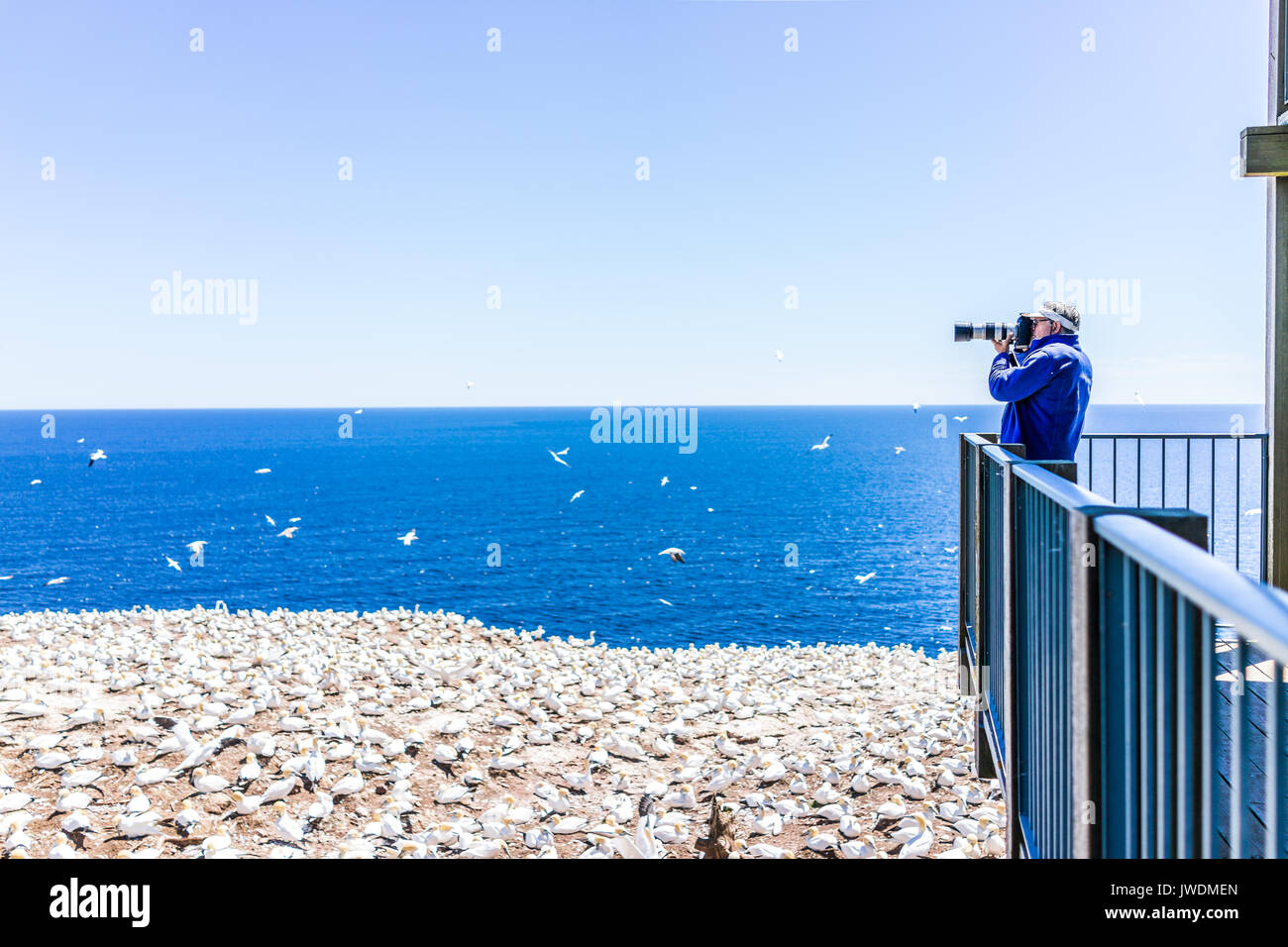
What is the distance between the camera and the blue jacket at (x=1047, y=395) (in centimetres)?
362

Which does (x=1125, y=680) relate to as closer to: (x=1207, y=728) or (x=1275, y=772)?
(x=1207, y=728)

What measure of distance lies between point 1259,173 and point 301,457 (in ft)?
399

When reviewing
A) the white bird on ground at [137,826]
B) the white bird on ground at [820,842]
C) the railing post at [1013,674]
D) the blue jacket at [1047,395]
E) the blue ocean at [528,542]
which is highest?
the blue jacket at [1047,395]

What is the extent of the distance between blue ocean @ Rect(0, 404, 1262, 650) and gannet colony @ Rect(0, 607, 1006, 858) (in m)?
7.26

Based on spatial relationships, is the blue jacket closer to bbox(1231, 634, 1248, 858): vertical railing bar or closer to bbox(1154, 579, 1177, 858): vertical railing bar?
bbox(1154, 579, 1177, 858): vertical railing bar

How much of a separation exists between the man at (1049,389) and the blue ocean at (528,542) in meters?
7.80

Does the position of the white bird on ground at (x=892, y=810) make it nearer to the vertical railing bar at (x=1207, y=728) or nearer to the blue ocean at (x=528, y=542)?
the vertical railing bar at (x=1207, y=728)

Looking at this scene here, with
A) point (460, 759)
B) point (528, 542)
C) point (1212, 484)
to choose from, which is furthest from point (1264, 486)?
point (528, 542)

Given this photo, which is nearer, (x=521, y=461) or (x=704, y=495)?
(x=704, y=495)

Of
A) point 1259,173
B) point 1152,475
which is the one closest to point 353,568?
point 1259,173

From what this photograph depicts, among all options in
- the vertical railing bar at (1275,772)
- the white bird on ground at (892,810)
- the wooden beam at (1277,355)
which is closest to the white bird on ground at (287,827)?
the white bird on ground at (892,810)

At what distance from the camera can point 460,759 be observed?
20.2 feet
